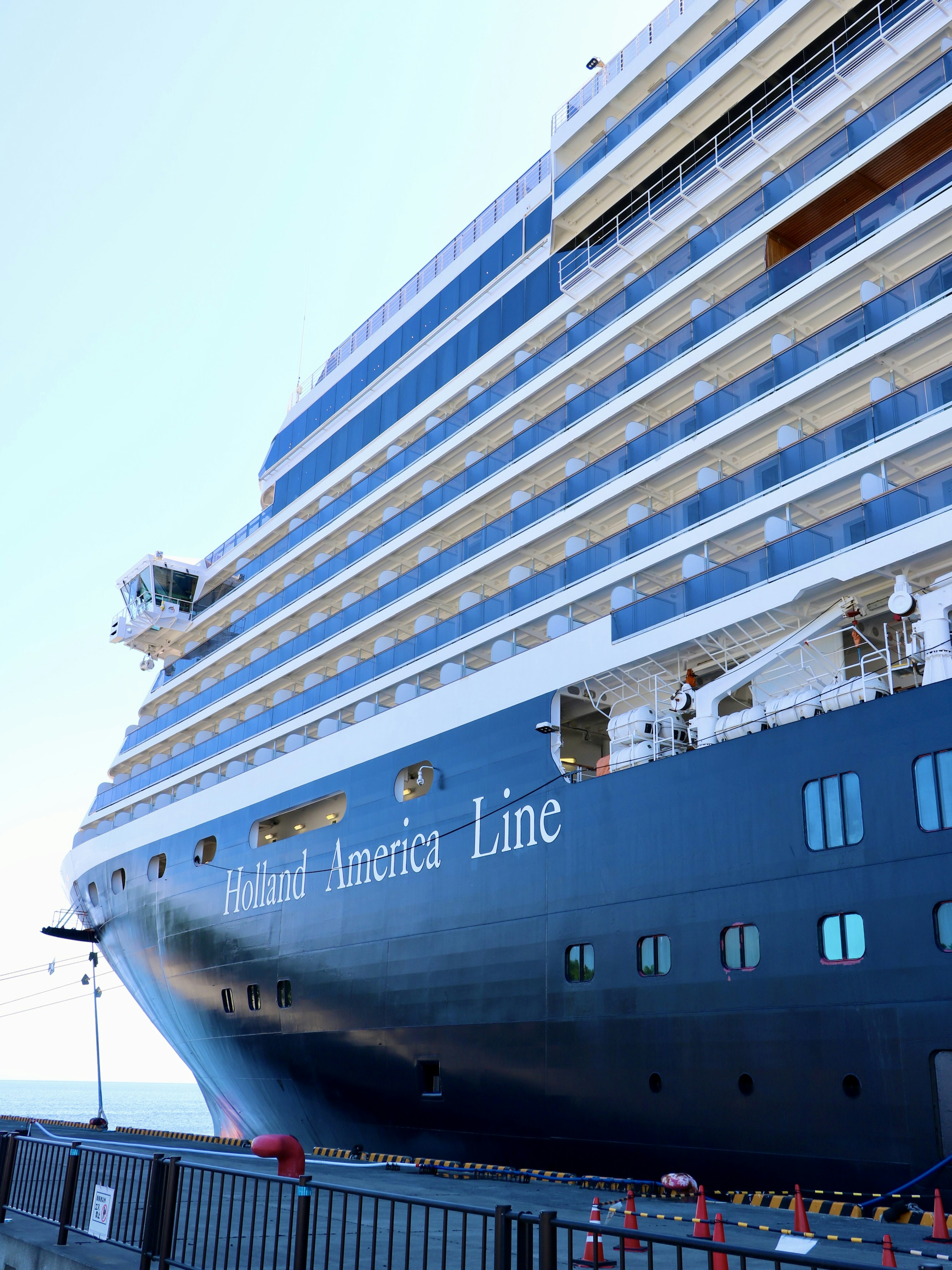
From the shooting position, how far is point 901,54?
1356cm

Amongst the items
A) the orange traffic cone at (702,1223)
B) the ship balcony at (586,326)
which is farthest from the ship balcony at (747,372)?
the orange traffic cone at (702,1223)

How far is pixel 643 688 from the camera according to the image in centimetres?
1456

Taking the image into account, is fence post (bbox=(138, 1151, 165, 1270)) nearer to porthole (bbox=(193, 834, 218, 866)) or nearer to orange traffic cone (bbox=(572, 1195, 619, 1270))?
orange traffic cone (bbox=(572, 1195, 619, 1270))

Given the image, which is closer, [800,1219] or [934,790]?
[800,1219]

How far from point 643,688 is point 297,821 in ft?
30.6

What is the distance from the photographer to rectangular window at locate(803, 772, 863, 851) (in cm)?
1052

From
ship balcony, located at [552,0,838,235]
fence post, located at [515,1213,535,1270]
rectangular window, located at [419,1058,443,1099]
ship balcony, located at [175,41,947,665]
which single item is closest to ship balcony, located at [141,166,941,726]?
ship balcony, located at [175,41,947,665]

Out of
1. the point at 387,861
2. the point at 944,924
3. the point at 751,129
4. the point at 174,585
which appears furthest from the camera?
the point at 174,585

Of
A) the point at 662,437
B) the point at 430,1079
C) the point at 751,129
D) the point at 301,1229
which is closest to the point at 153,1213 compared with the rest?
→ the point at 301,1229

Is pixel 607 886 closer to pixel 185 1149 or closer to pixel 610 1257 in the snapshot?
pixel 610 1257

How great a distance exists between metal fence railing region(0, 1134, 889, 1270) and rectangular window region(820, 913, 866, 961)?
289 cm

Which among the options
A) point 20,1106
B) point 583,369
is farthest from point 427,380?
point 20,1106

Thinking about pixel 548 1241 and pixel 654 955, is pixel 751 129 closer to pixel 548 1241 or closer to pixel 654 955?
pixel 654 955

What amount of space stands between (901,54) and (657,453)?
5677 mm
